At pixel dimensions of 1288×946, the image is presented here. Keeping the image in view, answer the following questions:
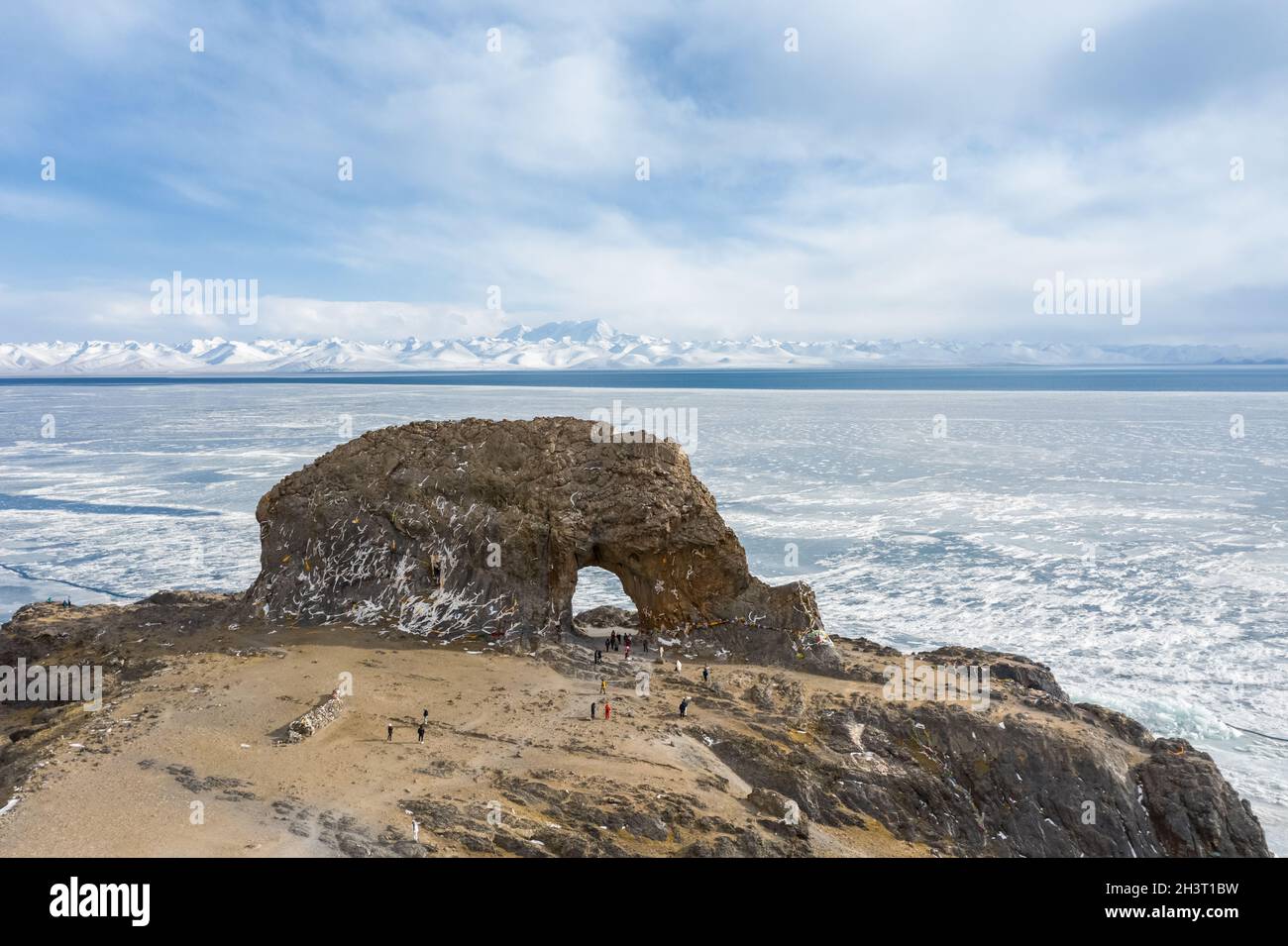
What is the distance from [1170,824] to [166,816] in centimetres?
2196

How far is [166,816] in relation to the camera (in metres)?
14.6

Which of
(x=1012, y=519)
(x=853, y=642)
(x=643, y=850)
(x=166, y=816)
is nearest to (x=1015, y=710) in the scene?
(x=853, y=642)

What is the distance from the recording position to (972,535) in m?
42.3

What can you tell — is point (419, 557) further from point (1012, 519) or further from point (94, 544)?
point (1012, 519)

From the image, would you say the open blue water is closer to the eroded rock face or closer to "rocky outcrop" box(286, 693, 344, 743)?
the eroded rock face

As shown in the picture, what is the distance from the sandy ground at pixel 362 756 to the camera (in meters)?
14.3

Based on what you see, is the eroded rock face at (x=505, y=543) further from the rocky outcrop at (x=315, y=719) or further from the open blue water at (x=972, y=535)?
the open blue water at (x=972, y=535)

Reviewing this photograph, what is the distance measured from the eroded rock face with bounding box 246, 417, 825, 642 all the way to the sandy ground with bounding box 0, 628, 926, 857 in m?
1.90

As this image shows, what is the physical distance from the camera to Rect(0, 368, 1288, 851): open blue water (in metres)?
26.8

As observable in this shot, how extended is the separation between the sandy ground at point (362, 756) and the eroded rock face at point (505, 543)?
1.90 metres

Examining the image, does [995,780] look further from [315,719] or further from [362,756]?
[315,719]

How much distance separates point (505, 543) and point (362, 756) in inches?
372

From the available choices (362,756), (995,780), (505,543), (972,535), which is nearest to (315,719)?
(362,756)

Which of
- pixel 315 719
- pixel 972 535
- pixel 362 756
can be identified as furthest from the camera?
pixel 972 535
